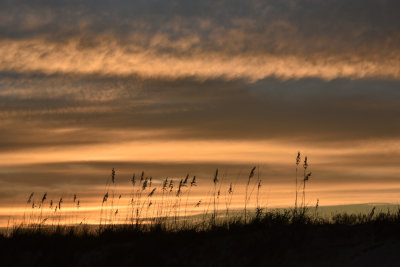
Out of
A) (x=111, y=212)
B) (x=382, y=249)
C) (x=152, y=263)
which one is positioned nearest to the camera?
(x=382, y=249)

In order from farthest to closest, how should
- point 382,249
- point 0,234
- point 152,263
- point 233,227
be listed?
point 0,234 < point 233,227 < point 152,263 < point 382,249

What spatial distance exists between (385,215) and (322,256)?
1764 millimetres

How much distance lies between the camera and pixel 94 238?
916 centimetres

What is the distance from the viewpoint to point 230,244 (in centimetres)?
747

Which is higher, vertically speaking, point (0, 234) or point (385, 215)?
point (385, 215)

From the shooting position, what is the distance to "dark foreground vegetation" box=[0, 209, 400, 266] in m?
6.66

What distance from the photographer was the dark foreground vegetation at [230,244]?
6.66m

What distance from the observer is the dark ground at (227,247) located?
659 cm

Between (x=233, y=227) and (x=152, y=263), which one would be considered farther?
(x=233, y=227)

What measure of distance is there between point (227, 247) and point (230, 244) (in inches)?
3.3

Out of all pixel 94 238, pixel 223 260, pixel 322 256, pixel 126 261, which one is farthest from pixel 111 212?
pixel 322 256

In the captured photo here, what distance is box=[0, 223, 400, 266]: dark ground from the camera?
21.6 ft

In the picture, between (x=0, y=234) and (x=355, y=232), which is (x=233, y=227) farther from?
(x=0, y=234)

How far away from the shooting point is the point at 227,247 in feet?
24.3
